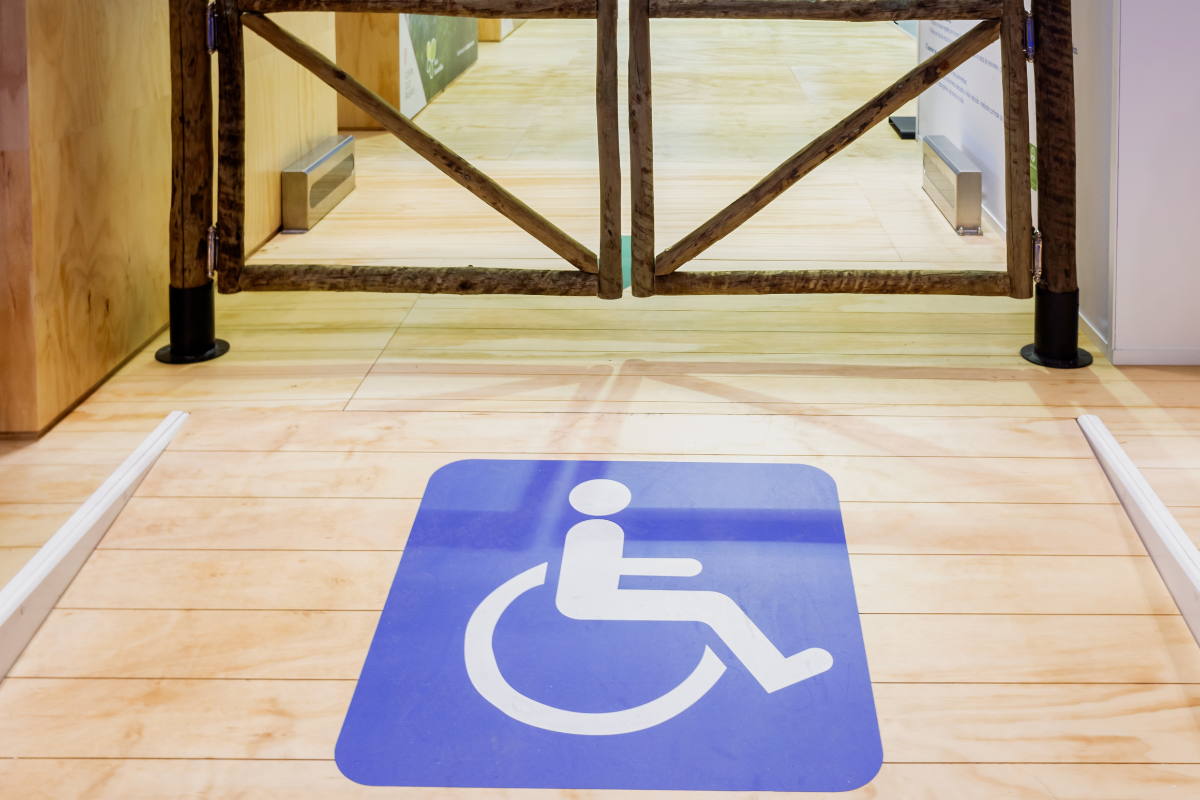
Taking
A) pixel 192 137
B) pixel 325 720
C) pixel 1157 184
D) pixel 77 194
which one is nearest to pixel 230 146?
pixel 192 137

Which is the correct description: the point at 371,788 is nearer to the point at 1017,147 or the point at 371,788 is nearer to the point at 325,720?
the point at 325,720

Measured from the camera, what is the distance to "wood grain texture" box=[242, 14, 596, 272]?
2432mm

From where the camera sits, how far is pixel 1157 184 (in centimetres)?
241

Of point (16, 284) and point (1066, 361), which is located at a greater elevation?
point (16, 284)

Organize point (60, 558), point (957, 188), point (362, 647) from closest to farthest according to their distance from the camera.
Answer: point (362, 647) → point (60, 558) → point (957, 188)

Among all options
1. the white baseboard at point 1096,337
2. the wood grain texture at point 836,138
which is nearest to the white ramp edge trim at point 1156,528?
the white baseboard at point 1096,337

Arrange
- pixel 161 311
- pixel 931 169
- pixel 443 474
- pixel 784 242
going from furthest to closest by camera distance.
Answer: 1. pixel 931 169
2. pixel 784 242
3. pixel 161 311
4. pixel 443 474

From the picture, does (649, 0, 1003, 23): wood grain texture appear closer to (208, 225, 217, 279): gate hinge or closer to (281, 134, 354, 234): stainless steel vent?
(208, 225, 217, 279): gate hinge

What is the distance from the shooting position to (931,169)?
12.8 ft

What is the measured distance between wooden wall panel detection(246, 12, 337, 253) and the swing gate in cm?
85

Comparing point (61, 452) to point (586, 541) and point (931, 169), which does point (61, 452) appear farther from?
point (931, 169)

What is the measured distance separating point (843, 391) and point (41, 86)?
63.8 inches

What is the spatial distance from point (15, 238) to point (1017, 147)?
6.35 feet

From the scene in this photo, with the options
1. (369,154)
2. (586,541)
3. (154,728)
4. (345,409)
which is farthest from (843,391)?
(369,154)
